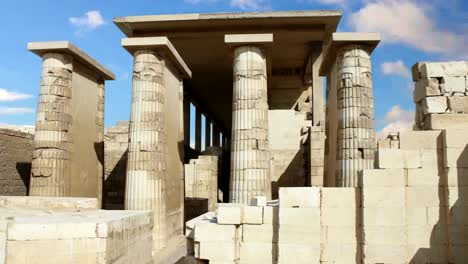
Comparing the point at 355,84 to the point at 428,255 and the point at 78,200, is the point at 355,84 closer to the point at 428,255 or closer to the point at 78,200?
the point at 428,255

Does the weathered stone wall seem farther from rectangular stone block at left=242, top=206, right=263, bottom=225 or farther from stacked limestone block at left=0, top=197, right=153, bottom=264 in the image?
rectangular stone block at left=242, top=206, right=263, bottom=225

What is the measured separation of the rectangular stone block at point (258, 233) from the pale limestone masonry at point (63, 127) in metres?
8.17

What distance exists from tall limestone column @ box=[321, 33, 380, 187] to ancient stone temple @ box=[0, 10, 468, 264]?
40mm

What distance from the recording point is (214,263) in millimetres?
6812

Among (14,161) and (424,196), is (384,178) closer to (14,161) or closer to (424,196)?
(424,196)

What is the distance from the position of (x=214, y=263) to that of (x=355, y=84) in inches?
291

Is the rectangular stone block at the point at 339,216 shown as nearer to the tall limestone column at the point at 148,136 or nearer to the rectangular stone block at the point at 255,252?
the rectangular stone block at the point at 255,252

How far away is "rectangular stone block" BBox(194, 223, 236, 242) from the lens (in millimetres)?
6859

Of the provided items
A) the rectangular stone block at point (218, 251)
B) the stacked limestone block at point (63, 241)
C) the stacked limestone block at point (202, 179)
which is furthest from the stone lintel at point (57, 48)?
the rectangular stone block at point (218, 251)

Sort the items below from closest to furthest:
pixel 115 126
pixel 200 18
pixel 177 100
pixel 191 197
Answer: pixel 177 100 → pixel 200 18 → pixel 191 197 → pixel 115 126

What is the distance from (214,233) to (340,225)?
2.09m

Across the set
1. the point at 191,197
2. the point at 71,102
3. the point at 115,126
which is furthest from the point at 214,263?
the point at 115,126

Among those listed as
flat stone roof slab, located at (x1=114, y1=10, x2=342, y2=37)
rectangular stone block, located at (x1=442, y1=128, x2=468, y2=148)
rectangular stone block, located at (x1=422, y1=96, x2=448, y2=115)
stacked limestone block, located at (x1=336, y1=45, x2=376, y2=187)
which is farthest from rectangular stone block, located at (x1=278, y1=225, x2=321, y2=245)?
flat stone roof slab, located at (x1=114, y1=10, x2=342, y2=37)

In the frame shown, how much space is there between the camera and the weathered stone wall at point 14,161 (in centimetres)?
1428
